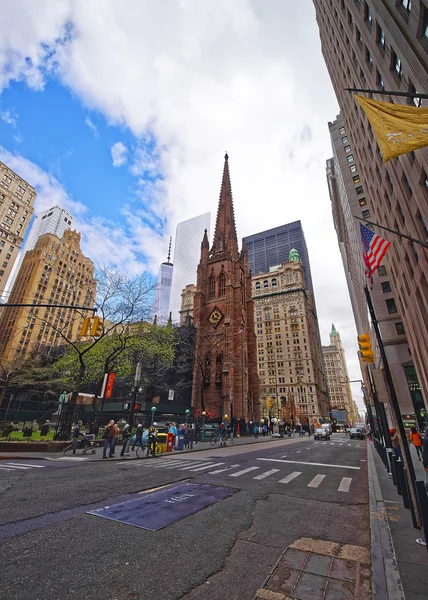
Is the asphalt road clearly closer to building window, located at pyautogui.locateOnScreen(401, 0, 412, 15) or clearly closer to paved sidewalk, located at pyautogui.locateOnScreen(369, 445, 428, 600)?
paved sidewalk, located at pyautogui.locateOnScreen(369, 445, 428, 600)

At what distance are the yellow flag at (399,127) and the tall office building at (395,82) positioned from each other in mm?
9514

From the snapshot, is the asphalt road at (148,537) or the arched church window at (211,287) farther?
the arched church window at (211,287)

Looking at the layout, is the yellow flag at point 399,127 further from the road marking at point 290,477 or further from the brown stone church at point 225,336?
the brown stone church at point 225,336

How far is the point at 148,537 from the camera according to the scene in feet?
16.5

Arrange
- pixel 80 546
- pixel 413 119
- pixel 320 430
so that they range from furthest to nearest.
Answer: pixel 320 430, pixel 413 119, pixel 80 546

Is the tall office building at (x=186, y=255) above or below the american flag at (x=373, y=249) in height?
above

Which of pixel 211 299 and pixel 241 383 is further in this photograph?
pixel 211 299

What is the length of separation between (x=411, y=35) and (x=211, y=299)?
44977mm

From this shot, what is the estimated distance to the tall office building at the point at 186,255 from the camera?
372 ft

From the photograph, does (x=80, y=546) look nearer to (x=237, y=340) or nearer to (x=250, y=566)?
(x=250, y=566)

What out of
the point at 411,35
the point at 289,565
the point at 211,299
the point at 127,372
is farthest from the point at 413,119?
the point at 211,299

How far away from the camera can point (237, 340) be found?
4806 cm

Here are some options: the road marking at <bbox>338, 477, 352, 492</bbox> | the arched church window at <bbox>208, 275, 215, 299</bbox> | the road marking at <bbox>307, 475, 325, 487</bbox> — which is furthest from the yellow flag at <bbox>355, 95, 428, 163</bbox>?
A: the arched church window at <bbox>208, 275, 215, 299</bbox>

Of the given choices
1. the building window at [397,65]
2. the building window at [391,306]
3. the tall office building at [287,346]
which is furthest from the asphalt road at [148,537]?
the tall office building at [287,346]
